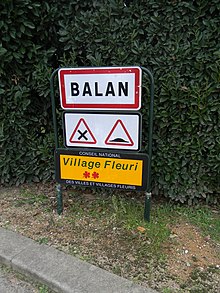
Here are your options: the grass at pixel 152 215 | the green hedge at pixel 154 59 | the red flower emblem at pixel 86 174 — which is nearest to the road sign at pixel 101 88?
the green hedge at pixel 154 59

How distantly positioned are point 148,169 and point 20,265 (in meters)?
1.22

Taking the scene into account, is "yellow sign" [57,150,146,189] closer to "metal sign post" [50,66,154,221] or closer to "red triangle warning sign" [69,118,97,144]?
"metal sign post" [50,66,154,221]

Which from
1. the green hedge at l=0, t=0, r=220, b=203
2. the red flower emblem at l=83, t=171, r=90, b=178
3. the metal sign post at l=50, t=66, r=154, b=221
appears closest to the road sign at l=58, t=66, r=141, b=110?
the metal sign post at l=50, t=66, r=154, b=221

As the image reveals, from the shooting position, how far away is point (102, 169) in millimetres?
2439

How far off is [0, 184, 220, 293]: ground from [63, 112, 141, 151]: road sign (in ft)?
2.37

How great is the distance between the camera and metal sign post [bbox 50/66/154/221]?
2207 mm

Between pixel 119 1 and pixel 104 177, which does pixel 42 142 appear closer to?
pixel 104 177

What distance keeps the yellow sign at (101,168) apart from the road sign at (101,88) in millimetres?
419

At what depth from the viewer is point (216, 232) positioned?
8.11 ft

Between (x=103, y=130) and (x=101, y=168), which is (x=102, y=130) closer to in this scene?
(x=103, y=130)

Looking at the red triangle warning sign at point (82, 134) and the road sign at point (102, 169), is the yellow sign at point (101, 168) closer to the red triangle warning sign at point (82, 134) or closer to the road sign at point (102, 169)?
the road sign at point (102, 169)

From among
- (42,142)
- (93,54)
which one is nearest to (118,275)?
(42,142)

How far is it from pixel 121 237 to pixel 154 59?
60.8 inches

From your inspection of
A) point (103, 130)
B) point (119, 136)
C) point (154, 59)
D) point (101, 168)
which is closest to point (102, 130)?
point (103, 130)
